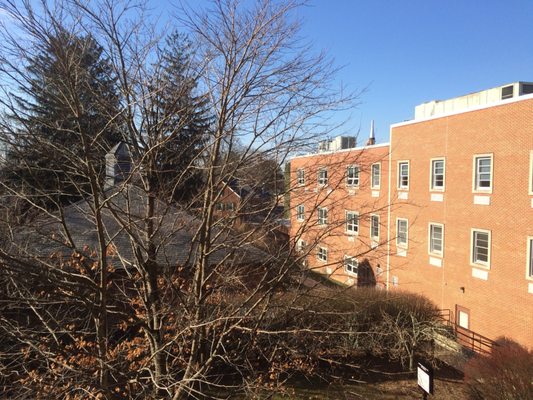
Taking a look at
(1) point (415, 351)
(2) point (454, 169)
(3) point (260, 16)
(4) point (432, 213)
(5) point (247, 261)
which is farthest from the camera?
(4) point (432, 213)

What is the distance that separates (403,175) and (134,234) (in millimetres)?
18725

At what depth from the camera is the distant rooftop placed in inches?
673

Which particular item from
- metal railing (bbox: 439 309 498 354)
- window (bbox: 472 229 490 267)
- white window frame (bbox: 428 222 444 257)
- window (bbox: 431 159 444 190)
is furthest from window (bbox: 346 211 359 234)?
window (bbox: 431 159 444 190)

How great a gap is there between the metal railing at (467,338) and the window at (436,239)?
277 cm

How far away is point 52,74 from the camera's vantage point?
12.1 feet

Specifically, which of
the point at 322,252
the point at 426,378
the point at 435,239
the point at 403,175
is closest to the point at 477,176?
the point at 435,239

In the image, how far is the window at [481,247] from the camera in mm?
16031

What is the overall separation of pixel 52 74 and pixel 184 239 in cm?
435

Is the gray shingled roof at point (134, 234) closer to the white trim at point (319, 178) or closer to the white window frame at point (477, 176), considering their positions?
the white trim at point (319, 178)

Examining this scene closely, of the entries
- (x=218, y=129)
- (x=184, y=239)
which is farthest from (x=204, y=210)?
(x=184, y=239)

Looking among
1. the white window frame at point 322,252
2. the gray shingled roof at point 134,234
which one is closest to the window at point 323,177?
the white window frame at point 322,252

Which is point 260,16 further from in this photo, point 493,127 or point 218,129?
Answer: point 493,127

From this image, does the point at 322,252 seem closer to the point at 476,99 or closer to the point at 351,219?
the point at 351,219

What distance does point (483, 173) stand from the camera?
16.2 metres
